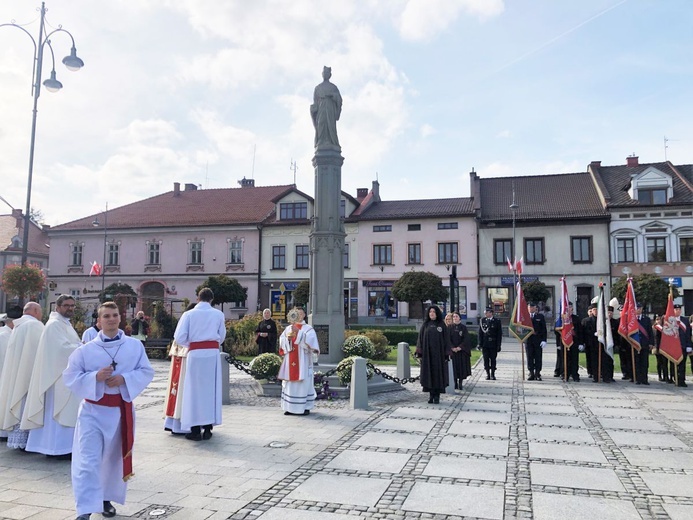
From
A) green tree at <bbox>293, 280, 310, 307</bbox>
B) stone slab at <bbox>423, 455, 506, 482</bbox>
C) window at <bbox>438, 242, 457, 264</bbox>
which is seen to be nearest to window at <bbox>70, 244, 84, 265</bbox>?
green tree at <bbox>293, 280, 310, 307</bbox>

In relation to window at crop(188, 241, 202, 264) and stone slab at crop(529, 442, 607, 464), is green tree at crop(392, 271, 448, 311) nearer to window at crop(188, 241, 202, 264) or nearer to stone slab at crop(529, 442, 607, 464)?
window at crop(188, 241, 202, 264)

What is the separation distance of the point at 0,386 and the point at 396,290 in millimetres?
27371

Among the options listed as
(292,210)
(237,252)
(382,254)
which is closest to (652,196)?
(382,254)

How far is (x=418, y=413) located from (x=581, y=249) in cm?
3267

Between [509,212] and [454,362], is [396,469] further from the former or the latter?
[509,212]

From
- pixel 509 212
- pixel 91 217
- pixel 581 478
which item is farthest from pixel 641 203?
pixel 91 217

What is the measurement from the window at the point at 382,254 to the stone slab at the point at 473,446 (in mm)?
33812

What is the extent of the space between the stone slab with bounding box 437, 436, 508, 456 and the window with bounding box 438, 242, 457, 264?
109 ft

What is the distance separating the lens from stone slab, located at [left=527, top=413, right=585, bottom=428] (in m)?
8.91

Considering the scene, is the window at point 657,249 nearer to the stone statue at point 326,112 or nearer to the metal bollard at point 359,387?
the stone statue at point 326,112

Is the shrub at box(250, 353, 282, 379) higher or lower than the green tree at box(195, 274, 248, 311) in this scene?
lower

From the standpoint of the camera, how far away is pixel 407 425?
343 inches

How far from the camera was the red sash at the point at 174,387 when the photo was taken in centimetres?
810

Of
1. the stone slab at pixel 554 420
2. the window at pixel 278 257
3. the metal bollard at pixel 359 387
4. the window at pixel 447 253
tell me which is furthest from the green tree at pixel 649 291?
the metal bollard at pixel 359 387
